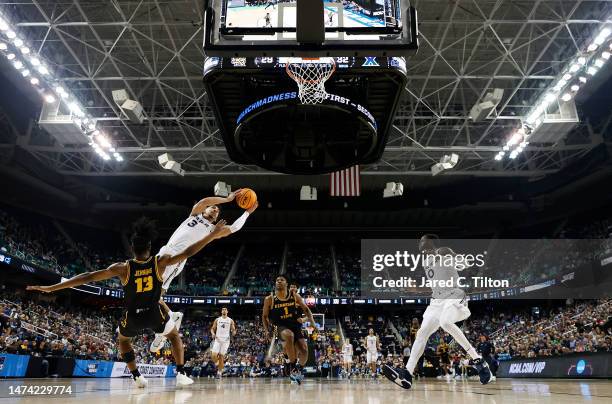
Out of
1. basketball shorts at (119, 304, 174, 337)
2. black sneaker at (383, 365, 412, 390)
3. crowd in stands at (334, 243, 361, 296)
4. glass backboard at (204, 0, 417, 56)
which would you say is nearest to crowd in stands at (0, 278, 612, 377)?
crowd in stands at (334, 243, 361, 296)

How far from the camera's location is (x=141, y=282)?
205 inches

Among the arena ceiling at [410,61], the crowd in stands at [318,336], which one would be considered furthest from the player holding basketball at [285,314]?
the arena ceiling at [410,61]

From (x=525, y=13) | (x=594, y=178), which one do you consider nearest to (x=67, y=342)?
(x=525, y=13)

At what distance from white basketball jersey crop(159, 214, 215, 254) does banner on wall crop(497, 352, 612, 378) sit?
10.5 meters

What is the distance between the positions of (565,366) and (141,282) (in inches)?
524

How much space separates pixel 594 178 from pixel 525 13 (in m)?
13.5

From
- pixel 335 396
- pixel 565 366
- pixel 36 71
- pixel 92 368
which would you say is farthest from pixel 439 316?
pixel 92 368

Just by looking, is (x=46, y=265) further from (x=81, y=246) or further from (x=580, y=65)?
(x=580, y=65)

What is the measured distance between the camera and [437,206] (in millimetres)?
31141

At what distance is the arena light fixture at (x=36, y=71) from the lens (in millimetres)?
13414

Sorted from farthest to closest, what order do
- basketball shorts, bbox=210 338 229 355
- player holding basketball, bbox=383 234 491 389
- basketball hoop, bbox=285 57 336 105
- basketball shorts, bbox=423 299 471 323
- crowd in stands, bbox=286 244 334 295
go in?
1. crowd in stands, bbox=286 244 334 295
2. basketball shorts, bbox=210 338 229 355
3. basketball hoop, bbox=285 57 336 105
4. basketball shorts, bbox=423 299 471 323
5. player holding basketball, bbox=383 234 491 389

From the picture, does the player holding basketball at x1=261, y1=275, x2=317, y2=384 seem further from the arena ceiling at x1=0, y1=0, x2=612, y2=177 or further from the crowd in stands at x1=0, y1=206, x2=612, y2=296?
the crowd in stands at x1=0, y1=206, x2=612, y2=296

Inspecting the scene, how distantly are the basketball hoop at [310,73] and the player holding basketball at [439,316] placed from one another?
12.8ft

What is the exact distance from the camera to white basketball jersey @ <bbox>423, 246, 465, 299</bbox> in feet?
23.4
